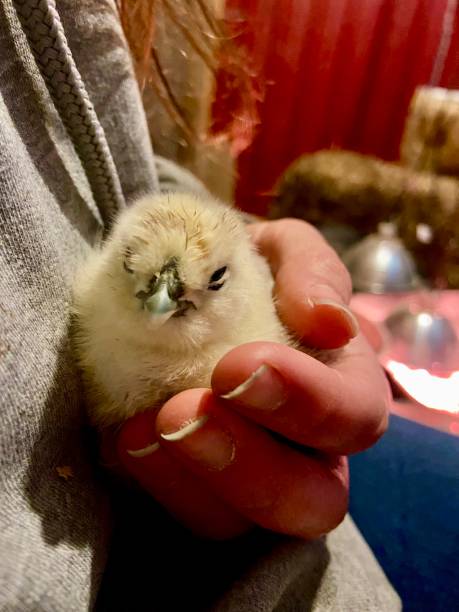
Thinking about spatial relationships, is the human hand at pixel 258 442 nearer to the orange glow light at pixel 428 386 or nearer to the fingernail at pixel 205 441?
the fingernail at pixel 205 441

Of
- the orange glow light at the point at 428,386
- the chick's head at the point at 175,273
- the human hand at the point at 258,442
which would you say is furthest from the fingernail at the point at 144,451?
the orange glow light at the point at 428,386

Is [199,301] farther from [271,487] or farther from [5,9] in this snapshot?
[5,9]

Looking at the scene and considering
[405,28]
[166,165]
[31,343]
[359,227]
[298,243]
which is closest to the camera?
[31,343]

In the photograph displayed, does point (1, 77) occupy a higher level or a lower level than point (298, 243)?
higher

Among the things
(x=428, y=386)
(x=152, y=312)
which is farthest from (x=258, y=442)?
(x=428, y=386)

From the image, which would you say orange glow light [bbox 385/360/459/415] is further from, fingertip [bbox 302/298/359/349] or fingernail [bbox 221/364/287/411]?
fingernail [bbox 221/364/287/411]

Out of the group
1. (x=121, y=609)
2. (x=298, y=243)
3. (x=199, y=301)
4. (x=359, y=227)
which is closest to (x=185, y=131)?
(x=298, y=243)

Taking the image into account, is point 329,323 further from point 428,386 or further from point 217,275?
point 428,386

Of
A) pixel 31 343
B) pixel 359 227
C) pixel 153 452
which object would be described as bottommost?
pixel 359 227
